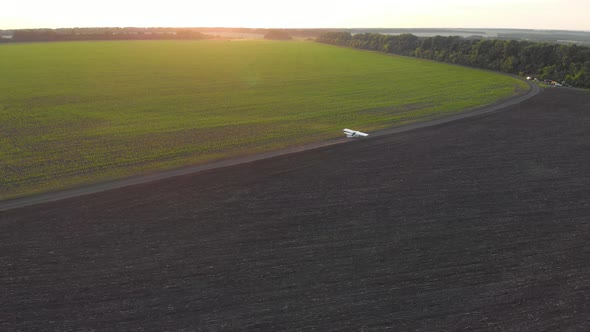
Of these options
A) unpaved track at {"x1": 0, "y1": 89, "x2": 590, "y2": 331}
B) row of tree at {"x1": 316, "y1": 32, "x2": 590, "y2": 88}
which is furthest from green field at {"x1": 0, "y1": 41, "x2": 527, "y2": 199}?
row of tree at {"x1": 316, "y1": 32, "x2": 590, "y2": 88}

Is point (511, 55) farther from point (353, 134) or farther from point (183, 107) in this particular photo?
point (183, 107)

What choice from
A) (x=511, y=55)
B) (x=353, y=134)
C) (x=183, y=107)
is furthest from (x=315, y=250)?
(x=511, y=55)

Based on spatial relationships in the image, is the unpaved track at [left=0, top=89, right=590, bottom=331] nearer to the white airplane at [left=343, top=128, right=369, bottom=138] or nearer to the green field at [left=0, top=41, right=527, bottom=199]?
the green field at [left=0, top=41, right=527, bottom=199]

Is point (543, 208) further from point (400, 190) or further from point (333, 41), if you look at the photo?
point (333, 41)

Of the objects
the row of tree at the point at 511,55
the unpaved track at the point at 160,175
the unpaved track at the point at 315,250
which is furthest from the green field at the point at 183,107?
the row of tree at the point at 511,55

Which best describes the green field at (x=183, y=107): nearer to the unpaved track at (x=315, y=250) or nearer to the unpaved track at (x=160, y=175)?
the unpaved track at (x=160, y=175)

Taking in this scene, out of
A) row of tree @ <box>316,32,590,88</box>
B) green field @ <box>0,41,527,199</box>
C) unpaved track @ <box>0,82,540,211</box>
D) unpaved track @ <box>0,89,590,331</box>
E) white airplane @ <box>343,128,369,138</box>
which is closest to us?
unpaved track @ <box>0,89,590,331</box>
